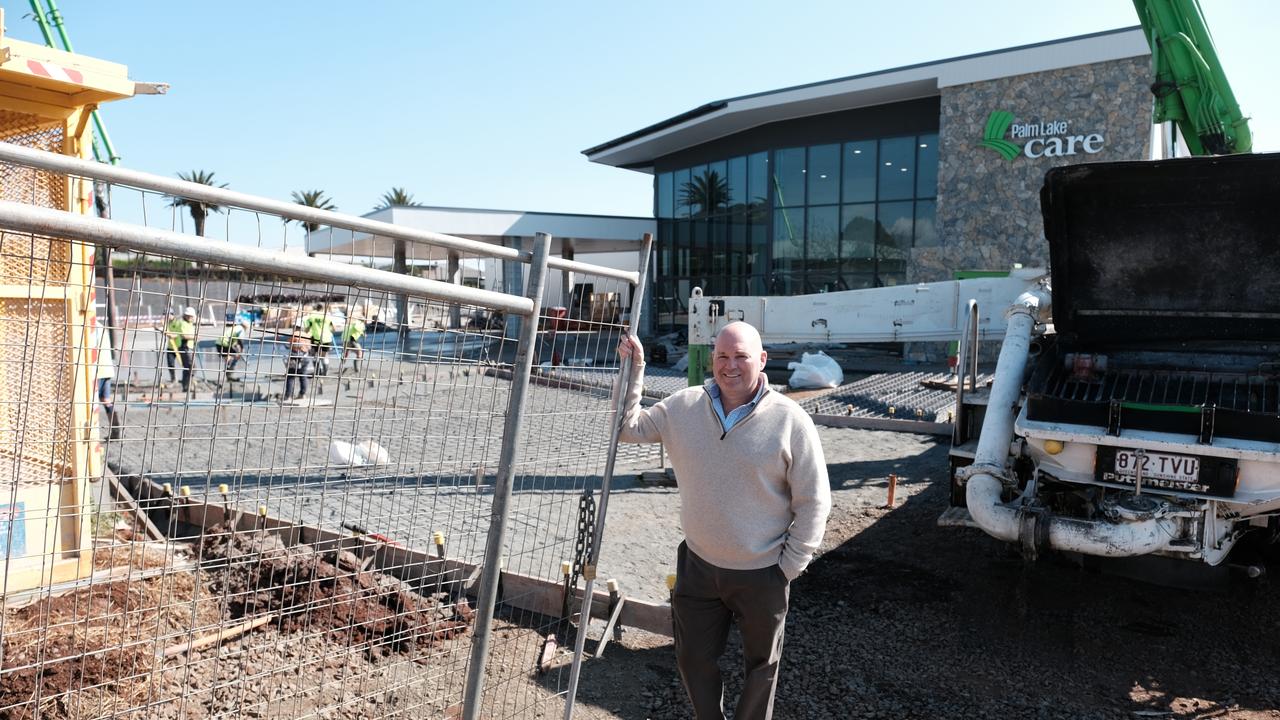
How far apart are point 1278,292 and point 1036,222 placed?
15.2 meters

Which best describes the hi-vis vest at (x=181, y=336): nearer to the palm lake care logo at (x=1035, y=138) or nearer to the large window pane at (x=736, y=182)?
the palm lake care logo at (x=1035, y=138)

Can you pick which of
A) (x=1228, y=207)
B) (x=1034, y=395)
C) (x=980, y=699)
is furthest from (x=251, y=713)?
(x=1228, y=207)

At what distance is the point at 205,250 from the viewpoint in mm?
2035

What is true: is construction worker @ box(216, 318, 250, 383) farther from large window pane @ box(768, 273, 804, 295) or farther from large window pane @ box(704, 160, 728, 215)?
large window pane @ box(704, 160, 728, 215)

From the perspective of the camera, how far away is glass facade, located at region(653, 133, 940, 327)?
22.7m

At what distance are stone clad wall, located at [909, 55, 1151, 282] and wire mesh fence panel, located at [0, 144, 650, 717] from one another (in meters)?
17.0

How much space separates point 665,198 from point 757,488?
28.3 meters

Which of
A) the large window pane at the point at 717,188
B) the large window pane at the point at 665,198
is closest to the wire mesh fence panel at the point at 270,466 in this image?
the large window pane at the point at 717,188

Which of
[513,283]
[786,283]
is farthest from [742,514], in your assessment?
A: [786,283]

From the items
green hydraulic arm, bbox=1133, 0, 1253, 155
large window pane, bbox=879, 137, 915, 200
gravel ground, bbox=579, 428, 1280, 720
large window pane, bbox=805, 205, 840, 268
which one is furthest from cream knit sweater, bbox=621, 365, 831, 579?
large window pane, bbox=805, 205, 840, 268

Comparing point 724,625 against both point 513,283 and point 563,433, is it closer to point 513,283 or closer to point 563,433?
point 563,433

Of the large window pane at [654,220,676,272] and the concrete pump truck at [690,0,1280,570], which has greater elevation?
the large window pane at [654,220,676,272]

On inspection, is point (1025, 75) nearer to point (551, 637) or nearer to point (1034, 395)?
point (1034, 395)

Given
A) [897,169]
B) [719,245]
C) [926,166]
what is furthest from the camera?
[719,245]
